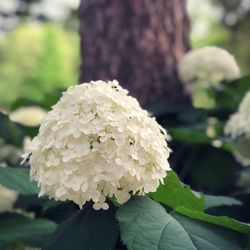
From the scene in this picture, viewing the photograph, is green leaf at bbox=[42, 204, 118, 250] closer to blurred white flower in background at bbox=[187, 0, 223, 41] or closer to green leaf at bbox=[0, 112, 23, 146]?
green leaf at bbox=[0, 112, 23, 146]

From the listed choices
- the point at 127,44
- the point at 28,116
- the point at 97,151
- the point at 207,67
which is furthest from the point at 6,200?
the point at 207,67

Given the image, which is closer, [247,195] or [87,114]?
[87,114]

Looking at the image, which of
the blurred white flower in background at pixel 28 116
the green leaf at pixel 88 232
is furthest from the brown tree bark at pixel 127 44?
the green leaf at pixel 88 232

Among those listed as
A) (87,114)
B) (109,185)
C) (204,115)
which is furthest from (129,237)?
(204,115)

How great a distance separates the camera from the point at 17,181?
170 centimetres

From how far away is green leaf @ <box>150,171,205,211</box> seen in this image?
4.66ft

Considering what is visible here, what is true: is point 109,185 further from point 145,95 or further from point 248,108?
point 145,95

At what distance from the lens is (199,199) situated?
1.45 m

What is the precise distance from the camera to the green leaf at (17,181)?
167 cm

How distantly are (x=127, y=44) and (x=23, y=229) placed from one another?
4.10ft

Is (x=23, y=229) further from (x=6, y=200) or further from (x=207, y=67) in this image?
(x=207, y=67)

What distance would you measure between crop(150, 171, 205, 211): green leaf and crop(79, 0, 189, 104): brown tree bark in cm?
141

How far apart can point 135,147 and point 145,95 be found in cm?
156

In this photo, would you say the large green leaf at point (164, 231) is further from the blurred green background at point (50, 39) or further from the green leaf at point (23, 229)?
the blurred green background at point (50, 39)
